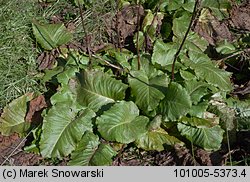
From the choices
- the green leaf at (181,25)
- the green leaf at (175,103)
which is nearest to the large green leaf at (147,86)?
the green leaf at (175,103)

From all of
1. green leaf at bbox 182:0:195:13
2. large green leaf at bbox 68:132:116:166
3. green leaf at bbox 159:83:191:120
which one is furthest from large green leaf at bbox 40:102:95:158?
green leaf at bbox 182:0:195:13

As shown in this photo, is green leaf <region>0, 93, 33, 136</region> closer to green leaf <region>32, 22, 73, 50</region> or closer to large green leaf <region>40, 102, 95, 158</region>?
large green leaf <region>40, 102, 95, 158</region>

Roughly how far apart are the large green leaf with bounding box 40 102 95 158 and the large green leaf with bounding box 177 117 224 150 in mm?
670

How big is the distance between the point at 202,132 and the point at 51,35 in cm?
156

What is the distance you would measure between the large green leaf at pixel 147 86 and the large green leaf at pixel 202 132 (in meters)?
0.25

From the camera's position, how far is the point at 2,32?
4840 millimetres

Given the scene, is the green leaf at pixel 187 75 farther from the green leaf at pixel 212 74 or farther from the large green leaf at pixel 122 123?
the large green leaf at pixel 122 123

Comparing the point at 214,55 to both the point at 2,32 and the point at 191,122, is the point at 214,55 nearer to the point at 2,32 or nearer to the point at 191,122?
the point at 191,122

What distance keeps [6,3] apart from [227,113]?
2.27 meters

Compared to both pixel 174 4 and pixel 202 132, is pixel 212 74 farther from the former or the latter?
pixel 174 4

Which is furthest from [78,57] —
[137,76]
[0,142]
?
[0,142]

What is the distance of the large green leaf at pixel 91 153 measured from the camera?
387 centimetres

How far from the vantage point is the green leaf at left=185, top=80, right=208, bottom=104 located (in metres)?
4.07

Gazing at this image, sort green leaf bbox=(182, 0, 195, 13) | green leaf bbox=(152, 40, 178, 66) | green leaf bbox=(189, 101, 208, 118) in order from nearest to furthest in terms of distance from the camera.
A: green leaf bbox=(189, 101, 208, 118) → green leaf bbox=(152, 40, 178, 66) → green leaf bbox=(182, 0, 195, 13)
